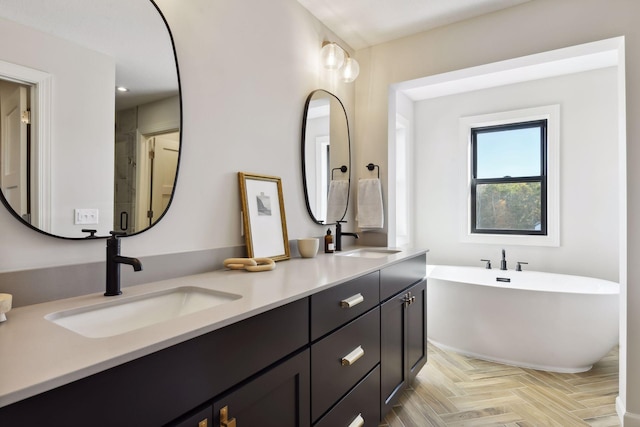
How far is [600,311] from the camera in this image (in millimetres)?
2439

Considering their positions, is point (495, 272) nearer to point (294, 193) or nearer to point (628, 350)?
point (628, 350)

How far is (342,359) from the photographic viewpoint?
4.55 ft

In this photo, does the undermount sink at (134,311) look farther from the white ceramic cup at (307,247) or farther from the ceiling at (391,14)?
the ceiling at (391,14)

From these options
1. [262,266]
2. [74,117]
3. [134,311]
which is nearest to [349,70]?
[262,266]

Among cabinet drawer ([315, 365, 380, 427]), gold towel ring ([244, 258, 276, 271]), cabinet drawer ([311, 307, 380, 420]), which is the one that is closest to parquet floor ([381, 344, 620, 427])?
cabinet drawer ([315, 365, 380, 427])

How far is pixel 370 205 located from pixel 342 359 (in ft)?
5.03

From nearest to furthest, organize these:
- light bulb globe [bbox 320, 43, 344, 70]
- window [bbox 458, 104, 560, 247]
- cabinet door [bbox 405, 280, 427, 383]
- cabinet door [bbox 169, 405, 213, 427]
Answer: cabinet door [bbox 169, 405, 213, 427] → cabinet door [bbox 405, 280, 427, 383] → light bulb globe [bbox 320, 43, 344, 70] → window [bbox 458, 104, 560, 247]

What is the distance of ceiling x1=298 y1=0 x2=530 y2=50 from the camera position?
7.39ft

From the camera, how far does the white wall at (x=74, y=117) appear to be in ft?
3.34

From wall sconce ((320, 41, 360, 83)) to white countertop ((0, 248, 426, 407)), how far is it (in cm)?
164

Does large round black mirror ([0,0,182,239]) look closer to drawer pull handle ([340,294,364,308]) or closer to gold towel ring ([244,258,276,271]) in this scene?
gold towel ring ([244,258,276,271])

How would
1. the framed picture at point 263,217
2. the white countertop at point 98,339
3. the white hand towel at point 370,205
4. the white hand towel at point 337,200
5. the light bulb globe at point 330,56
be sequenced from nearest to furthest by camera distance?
1. the white countertop at point 98,339
2. the framed picture at point 263,217
3. the light bulb globe at point 330,56
4. the white hand towel at point 337,200
5. the white hand towel at point 370,205

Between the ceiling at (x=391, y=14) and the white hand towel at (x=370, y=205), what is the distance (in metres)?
1.12

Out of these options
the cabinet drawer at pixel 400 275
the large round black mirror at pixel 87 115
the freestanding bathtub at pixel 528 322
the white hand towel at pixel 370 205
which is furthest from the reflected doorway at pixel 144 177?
the freestanding bathtub at pixel 528 322
